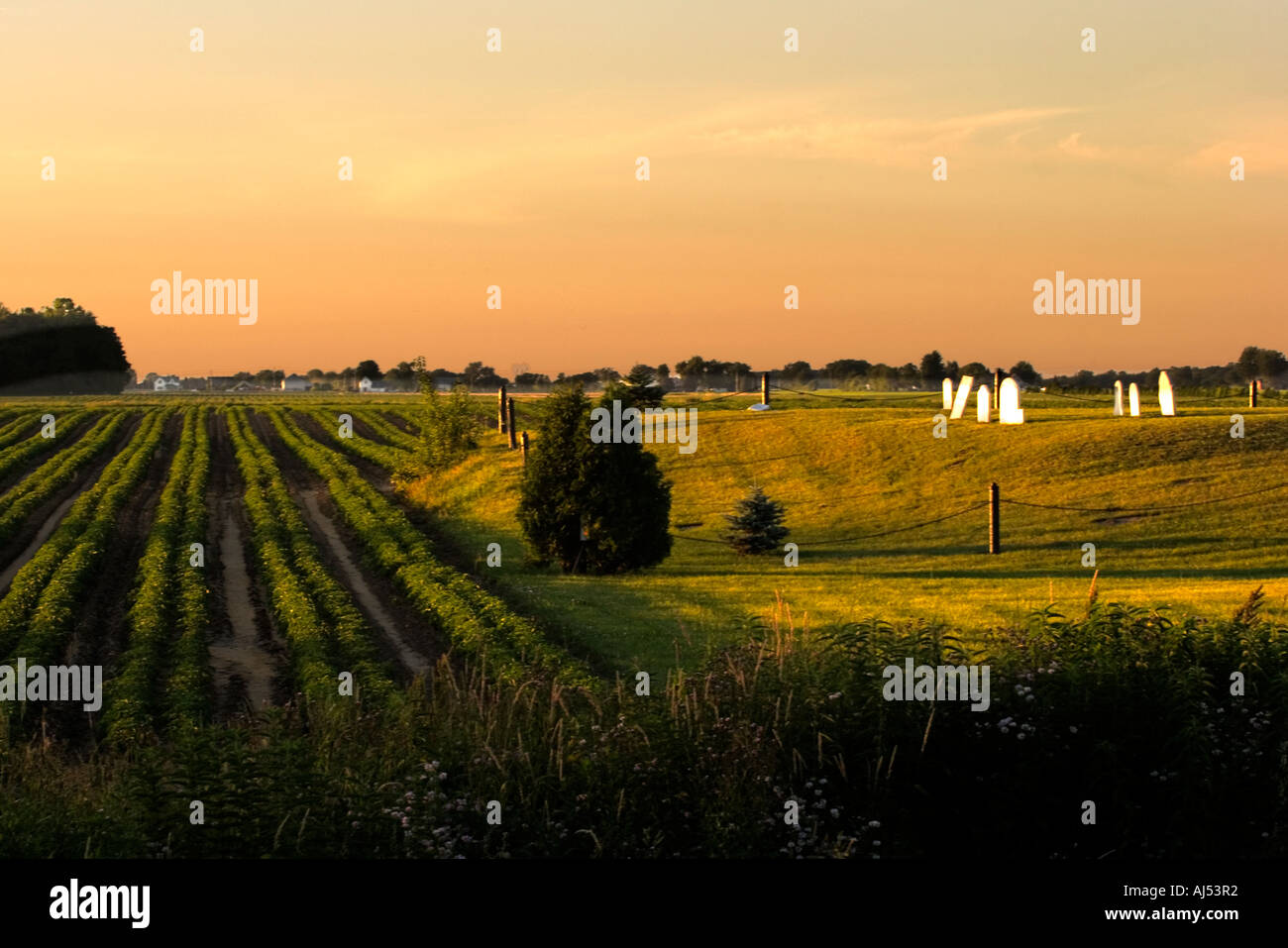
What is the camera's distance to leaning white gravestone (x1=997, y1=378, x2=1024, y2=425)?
42.6 metres

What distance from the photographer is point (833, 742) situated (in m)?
9.38

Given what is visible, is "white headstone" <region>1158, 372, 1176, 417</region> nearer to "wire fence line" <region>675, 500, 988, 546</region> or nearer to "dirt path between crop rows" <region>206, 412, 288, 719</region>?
"wire fence line" <region>675, 500, 988, 546</region>

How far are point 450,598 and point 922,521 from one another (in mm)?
13521

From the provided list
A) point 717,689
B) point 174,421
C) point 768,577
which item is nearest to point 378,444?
point 174,421

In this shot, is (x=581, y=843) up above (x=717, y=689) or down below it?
below

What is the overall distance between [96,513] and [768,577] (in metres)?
23.8

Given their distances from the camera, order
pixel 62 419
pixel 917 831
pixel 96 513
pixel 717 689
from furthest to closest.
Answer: pixel 62 419
pixel 96 513
pixel 717 689
pixel 917 831

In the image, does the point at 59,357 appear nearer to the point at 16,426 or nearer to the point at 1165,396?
the point at 16,426

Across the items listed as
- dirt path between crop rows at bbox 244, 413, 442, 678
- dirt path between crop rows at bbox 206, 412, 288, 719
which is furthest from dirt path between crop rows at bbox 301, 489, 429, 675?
dirt path between crop rows at bbox 206, 412, 288, 719

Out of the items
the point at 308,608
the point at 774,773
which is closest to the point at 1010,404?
the point at 308,608

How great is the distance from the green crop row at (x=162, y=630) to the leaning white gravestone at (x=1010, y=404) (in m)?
26.7

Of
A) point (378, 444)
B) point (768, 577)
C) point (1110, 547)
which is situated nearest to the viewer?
point (768, 577)

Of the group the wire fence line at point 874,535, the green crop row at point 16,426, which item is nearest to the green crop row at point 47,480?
the green crop row at point 16,426

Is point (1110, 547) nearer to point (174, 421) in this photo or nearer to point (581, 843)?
point (581, 843)
